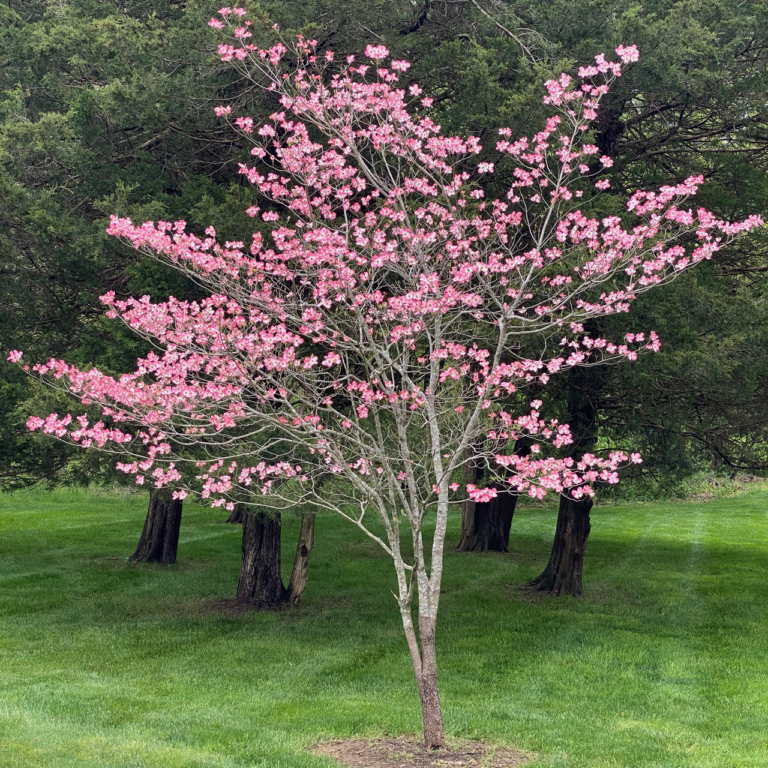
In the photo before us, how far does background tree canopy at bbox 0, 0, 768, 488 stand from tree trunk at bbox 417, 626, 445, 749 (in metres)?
5.73

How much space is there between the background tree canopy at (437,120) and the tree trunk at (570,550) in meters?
2.05

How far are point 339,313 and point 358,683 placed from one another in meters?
4.73

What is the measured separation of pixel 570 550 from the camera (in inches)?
647

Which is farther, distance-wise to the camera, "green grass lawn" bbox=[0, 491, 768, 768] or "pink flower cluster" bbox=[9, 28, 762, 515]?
"green grass lawn" bbox=[0, 491, 768, 768]

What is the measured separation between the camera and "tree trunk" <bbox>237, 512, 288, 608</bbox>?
15.0 metres

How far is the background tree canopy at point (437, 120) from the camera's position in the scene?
38.3 ft

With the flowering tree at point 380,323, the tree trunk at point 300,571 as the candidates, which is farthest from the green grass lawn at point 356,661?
the flowering tree at point 380,323

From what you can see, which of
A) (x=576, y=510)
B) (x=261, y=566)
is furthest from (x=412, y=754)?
(x=576, y=510)

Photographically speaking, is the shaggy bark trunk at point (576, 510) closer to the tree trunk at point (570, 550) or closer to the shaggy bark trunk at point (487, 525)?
the tree trunk at point (570, 550)

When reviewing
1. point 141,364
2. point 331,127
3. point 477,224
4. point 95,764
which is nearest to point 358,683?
point 95,764

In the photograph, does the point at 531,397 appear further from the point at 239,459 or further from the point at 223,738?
the point at 223,738

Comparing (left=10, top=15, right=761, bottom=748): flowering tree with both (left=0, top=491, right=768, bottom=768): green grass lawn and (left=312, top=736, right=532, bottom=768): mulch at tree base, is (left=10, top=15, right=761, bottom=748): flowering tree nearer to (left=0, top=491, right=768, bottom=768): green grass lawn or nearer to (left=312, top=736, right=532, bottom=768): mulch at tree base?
(left=312, top=736, right=532, bottom=768): mulch at tree base

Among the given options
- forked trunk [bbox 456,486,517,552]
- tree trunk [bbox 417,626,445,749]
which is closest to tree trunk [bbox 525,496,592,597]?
forked trunk [bbox 456,486,517,552]

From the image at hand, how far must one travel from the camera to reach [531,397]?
13.6 m
